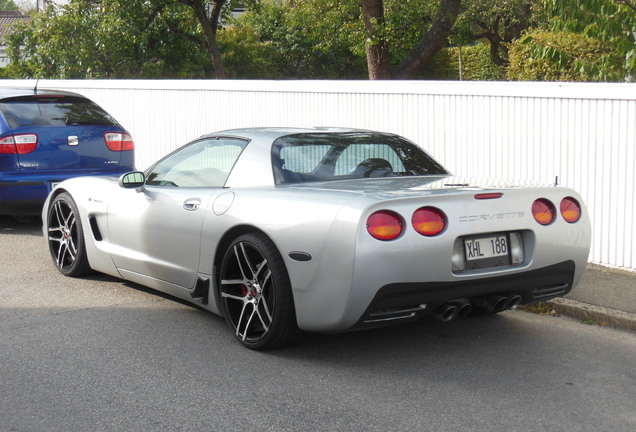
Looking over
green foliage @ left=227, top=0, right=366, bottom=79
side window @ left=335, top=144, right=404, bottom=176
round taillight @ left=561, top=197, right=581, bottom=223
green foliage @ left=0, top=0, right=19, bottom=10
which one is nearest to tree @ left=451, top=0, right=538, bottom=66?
green foliage @ left=227, top=0, right=366, bottom=79

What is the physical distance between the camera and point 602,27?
30.4 ft

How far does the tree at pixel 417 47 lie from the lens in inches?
677

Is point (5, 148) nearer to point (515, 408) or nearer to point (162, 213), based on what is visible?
point (162, 213)

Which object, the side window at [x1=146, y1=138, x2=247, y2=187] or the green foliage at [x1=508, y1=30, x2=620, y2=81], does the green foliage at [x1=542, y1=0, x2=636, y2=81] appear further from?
the side window at [x1=146, y1=138, x2=247, y2=187]

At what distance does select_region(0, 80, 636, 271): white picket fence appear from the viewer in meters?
7.69

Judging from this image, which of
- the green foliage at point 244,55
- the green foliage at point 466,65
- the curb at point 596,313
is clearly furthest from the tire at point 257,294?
the green foliage at point 466,65

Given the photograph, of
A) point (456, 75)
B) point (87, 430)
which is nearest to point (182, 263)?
point (87, 430)

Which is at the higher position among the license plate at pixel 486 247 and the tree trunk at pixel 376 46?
the tree trunk at pixel 376 46

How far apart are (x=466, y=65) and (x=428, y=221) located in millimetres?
32577

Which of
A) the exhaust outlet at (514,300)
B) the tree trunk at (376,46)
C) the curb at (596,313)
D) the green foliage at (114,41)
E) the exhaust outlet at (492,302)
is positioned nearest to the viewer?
the exhaust outlet at (492,302)

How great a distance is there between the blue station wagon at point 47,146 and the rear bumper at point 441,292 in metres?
5.86

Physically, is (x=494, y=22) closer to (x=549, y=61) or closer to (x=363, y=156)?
(x=549, y=61)

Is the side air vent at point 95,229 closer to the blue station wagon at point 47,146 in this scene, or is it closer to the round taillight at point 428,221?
the blue station wagon at point 47,146

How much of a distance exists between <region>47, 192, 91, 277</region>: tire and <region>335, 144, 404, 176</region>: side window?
254 cm
